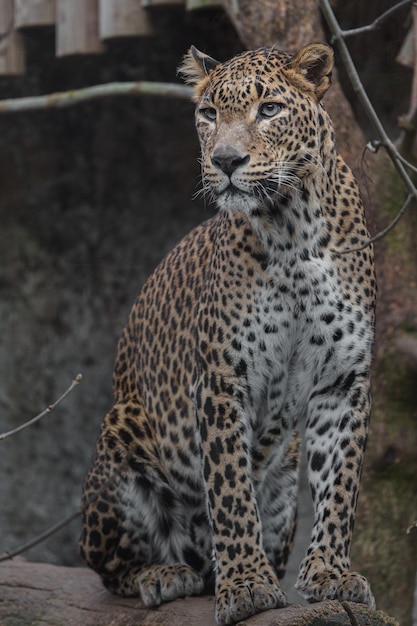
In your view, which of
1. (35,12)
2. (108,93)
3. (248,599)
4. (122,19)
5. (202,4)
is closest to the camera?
(248,599)

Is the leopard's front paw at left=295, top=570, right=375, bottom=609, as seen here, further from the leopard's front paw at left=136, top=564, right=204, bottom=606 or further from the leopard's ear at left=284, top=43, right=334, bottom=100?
the leopard's ear at left=284, top=43, right=334, bottom=100

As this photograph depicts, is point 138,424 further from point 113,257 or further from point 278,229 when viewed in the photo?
point 113,257

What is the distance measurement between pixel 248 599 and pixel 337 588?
41 centimetres

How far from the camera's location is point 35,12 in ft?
32.7

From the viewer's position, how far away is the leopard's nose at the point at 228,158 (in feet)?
17.3

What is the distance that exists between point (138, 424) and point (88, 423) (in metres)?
4.66

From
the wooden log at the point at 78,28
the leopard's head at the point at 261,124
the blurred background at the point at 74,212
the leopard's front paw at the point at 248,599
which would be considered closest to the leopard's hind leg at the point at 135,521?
the leopard's front paw at the point at 248,599

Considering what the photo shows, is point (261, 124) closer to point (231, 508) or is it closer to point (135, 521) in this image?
point (231, 508)

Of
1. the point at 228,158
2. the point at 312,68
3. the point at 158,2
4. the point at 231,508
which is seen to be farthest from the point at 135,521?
the point at 158,2

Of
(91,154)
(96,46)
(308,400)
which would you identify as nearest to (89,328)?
(91,154)

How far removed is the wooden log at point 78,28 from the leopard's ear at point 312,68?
4.30m

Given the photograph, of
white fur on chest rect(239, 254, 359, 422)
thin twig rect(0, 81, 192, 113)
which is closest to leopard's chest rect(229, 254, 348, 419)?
white fur on chest rect(239, 254, 359, 422)

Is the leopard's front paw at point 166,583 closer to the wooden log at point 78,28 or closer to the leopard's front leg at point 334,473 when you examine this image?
the leopard's front leg at point 334,473

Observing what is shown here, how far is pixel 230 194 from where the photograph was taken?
5383mm
